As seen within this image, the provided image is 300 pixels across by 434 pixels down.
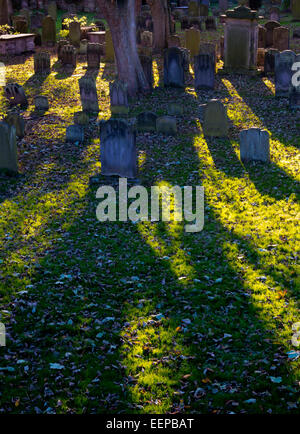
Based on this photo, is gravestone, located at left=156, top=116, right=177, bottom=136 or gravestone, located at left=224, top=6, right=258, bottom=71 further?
gravestone, located at left=224, top=6, right=258, bottom=71

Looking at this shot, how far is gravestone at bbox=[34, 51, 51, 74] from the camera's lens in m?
21.7

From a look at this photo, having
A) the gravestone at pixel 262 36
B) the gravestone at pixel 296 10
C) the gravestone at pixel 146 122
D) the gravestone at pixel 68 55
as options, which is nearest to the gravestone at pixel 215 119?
the gravestone at pixel 146 122

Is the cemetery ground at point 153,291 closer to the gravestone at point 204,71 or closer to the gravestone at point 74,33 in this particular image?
the gravestone at point 204,71

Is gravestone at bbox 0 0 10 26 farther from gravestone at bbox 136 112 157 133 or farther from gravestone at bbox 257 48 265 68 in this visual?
gravestone at bbox 136 112 157 133

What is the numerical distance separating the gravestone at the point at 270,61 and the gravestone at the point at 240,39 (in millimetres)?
612

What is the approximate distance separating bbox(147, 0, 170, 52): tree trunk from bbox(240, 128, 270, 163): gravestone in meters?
13.6

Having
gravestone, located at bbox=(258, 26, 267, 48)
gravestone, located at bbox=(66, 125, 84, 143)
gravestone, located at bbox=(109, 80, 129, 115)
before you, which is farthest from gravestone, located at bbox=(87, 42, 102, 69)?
gravestone, located at bbox=(66, 125, 84, 143)

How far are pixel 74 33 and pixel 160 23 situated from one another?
4738 mm

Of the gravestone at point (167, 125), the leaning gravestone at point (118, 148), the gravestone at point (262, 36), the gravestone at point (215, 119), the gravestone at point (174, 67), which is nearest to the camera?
the leaning gravestone at point (118, 148)

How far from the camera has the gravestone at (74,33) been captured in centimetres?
2598

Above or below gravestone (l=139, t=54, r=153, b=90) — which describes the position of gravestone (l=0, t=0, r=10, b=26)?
above

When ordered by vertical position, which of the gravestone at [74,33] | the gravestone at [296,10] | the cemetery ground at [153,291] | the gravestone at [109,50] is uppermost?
the gravestone at [296,10]

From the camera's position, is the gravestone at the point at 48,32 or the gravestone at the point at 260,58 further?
the gravestone at the point at 48,32

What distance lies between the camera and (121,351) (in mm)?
6469
